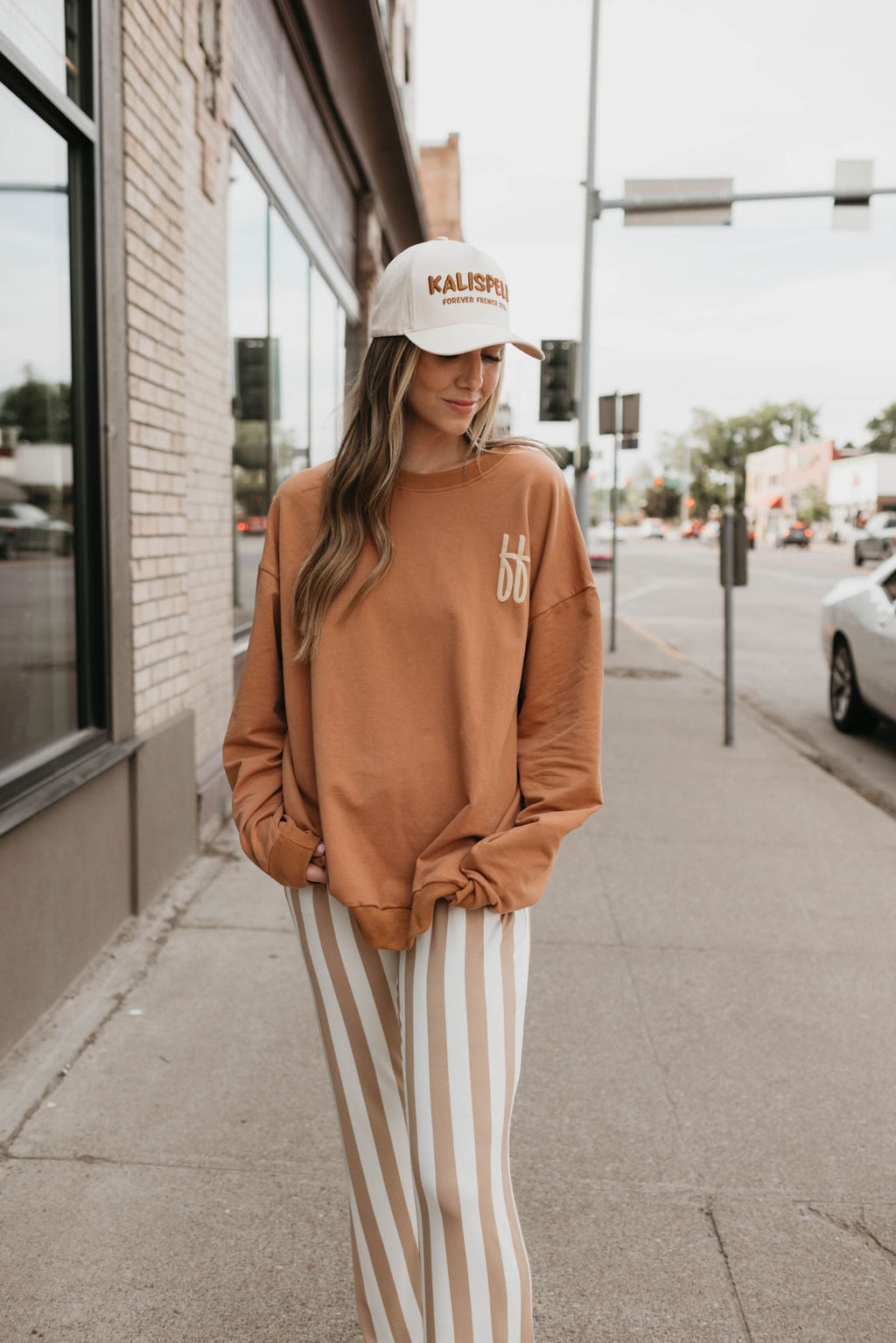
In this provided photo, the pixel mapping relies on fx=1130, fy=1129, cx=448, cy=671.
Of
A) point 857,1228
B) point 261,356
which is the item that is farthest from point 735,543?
point 857,1228

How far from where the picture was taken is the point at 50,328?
398 centimetres

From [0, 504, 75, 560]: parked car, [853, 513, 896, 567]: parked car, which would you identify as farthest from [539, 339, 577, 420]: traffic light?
[853, 513, 896, 567]: parked car

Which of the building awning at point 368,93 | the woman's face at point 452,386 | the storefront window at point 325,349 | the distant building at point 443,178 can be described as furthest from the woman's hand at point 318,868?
the distant building at point 443,178

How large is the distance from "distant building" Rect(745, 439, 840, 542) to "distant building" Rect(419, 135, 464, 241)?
5764 centimetres

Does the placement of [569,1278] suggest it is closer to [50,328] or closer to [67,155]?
[50,328]

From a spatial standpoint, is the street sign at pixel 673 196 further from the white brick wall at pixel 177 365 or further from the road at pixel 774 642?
the white brick wall at pixel 177 365

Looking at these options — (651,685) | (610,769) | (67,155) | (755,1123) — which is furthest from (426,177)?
(755,1123)

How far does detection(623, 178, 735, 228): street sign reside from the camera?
1229 cm

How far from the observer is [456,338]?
68.6 inches

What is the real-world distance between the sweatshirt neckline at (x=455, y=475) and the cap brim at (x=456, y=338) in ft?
0.58

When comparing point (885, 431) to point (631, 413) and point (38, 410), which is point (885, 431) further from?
point (38, 410)

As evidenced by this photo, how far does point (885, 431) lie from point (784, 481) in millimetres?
25427

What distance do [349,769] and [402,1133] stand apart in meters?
0.64

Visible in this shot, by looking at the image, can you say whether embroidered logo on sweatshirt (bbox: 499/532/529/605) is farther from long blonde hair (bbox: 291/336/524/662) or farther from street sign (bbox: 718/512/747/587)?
street sign (bbox: 718/512/747/587)
